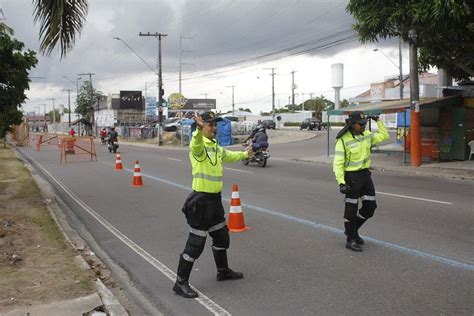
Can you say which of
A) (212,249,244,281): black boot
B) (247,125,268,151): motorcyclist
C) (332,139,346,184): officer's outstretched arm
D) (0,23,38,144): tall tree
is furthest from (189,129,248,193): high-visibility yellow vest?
(247,125,268,151): motorcyclist

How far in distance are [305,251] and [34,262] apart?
3439mm

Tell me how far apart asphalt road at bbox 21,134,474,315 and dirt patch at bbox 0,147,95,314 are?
2.22 feet

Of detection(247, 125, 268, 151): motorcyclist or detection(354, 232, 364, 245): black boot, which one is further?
detection(247, 125, 268, 151): motorcyclist

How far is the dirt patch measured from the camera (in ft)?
16.8

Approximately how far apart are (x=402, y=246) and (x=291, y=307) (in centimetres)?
273

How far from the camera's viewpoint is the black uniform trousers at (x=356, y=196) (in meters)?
6.63

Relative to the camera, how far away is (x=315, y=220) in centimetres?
894

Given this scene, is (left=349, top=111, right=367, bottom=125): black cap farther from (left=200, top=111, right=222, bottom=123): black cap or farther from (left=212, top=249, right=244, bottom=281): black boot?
(left=212, top=249, right=244, bottom=281): black boot

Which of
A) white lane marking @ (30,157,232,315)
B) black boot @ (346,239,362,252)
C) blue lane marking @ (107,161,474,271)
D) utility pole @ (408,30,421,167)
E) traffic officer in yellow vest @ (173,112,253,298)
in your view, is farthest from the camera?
utility pole @ (408,30,421,167)

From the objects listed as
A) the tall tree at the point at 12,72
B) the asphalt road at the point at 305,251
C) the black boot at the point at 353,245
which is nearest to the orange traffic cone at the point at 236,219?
the asphalt road at the point at 305,251

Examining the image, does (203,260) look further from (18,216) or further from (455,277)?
(18,216)

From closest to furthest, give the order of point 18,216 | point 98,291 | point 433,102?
point 98,291
point 18,216
point 433,102

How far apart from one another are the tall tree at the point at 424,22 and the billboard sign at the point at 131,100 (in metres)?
78.6

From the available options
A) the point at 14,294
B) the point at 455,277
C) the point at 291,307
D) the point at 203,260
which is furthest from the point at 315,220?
the point at 14,294
